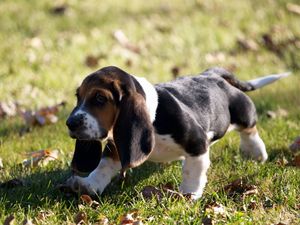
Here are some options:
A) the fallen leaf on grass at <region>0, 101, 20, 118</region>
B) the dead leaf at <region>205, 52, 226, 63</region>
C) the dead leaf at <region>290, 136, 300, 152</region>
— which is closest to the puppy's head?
the dead leaf at <region>290, 136, 300, 152</region>

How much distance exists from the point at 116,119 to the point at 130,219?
0.64 meters

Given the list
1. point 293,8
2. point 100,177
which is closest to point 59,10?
point 293,8

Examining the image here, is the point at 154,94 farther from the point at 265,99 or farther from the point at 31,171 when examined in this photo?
the point at 265,99

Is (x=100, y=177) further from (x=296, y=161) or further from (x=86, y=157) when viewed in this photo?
(x=296, y=161)

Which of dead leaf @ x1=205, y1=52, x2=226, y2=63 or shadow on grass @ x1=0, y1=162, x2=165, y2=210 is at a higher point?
shadow on grass @ x1=0, y1=162, x2=165, y2=210

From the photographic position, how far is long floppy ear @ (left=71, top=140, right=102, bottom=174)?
4387 mm

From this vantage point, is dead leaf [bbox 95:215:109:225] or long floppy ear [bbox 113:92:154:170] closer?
dead leaf [bbox 95:215:109:225]

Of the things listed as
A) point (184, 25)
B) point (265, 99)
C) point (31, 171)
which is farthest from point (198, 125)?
point (184, 25)

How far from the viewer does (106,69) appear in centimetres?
428

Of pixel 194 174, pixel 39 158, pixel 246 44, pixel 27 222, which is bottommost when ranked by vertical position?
pixel 246 44

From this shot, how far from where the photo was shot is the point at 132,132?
13.3 ft

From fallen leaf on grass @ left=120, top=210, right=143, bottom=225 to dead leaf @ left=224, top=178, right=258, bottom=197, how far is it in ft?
2.59

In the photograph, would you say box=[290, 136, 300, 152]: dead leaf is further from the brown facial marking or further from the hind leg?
the brown facial marking

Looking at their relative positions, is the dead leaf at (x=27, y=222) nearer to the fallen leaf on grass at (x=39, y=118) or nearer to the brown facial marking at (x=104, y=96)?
the brown facial marking at (x=104, y=96)
